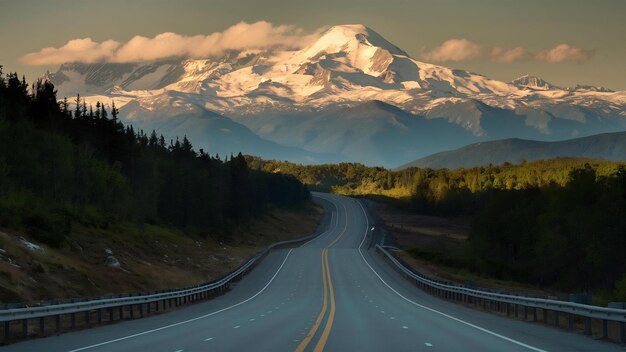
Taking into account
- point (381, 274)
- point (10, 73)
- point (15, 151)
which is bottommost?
point (381, 274)

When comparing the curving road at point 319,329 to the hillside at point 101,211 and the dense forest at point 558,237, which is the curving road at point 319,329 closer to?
the hillside at point 101,211

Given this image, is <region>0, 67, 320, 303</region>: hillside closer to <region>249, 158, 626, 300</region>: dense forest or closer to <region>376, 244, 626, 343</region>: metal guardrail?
<region>376, 244, 626, 343</region>: metal guardrail

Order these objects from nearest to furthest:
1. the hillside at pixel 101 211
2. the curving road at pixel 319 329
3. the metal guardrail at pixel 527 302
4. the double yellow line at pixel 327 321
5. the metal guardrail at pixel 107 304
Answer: the double yellow line at pixel 327 321 < the curving road at pixel 319 329 < the metal guardrail at pixel 527 302 < the metal guardrail at pixel 107 304 < the hillside at pixel 101 211

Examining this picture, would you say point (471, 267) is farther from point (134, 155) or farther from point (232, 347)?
point (232, 347)

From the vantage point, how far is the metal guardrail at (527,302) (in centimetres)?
2641

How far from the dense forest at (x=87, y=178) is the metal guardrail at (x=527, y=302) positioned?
87.5ft

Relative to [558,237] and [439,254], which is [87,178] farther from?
[558,237]

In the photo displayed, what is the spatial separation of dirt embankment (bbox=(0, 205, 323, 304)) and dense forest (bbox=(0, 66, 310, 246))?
2.46 m

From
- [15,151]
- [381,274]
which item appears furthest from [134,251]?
[381,274]

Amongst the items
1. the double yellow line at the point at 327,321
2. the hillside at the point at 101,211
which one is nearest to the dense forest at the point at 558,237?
the double yellow line at the point at 327,321

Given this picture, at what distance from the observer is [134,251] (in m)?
82.9

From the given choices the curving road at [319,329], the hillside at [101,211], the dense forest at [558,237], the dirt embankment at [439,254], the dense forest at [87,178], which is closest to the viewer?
the curving road at [319,329]

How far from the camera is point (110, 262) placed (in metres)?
68.4

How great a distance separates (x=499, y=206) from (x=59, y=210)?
63434mm
